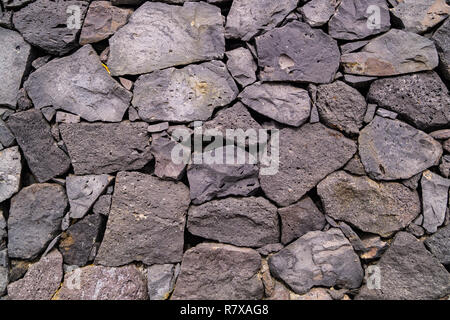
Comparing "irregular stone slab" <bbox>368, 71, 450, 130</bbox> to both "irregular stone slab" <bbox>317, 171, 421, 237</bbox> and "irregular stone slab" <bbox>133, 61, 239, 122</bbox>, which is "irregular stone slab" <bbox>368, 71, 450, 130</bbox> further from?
"irregular stone slab" <bbox>133, 61, 239, 122</bbox>

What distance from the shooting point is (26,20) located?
2.32 m

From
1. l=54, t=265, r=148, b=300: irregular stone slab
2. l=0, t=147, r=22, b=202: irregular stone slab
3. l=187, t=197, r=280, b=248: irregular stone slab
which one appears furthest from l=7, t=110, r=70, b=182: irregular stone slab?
l=187, t=197, r=280, b=248: irregular stone slab

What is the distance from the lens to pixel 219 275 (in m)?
2.30

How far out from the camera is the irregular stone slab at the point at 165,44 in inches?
90.4

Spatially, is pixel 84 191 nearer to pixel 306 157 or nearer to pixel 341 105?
pixel 306 157

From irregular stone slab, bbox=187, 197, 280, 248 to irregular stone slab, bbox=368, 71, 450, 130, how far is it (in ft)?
3.87

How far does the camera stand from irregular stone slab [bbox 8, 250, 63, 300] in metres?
2.29

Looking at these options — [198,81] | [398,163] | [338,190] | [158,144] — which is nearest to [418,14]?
[398,163]

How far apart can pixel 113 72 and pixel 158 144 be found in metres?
0.64

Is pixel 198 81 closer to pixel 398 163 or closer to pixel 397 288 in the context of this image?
pixel 398 163

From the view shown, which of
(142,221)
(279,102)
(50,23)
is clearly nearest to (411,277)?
(279,102)

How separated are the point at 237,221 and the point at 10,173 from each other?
177 centimetres

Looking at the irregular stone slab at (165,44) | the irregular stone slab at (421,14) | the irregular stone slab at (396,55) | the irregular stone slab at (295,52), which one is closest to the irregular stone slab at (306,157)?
the irregular stone slab at (295,52)

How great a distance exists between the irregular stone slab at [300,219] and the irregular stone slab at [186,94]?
0.93m
